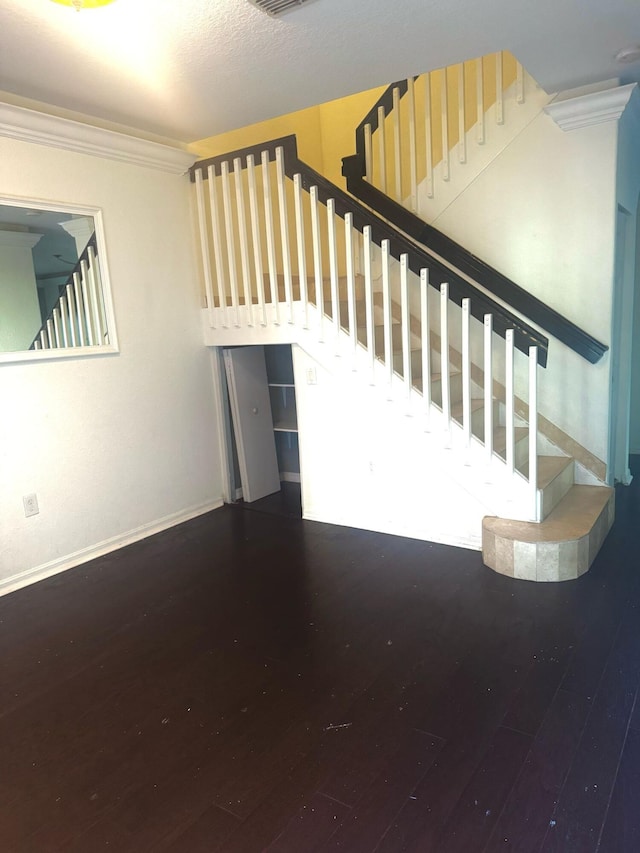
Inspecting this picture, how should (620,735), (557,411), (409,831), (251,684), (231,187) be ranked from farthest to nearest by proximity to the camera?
1. (231,187)
2. (557,411)
3. (251,684)
4. (620,735)
5. (409,831)

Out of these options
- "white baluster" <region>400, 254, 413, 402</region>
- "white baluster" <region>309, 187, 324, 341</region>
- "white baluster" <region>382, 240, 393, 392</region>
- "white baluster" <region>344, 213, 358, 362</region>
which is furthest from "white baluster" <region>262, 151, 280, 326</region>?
"white baluster" <region>400, 254, 413, 402</region>

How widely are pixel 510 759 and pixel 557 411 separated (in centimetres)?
250

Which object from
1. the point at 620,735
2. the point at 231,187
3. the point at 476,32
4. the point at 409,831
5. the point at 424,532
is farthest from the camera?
the point at 231,187

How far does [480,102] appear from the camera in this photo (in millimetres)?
3773

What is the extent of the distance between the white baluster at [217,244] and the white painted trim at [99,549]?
4.51 ft

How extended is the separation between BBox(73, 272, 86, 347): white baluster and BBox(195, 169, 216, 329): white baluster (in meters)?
0.98

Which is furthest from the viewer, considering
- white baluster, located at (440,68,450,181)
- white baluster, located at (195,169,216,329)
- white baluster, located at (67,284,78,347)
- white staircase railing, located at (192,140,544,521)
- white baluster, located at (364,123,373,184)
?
white baluster, located at (364,123,373,184)

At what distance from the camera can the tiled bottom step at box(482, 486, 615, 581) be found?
291 centimetres

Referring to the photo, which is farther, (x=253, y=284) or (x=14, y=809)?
(x=253, y=284)

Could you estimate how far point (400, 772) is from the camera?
1769 mm

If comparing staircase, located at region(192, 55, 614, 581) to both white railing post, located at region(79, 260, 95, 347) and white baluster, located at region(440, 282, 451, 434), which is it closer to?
white baluster, located at region(440, 282, 451, 434)

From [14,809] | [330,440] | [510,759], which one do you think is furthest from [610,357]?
[14,809]

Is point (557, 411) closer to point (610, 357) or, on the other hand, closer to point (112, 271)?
point (610, 357)

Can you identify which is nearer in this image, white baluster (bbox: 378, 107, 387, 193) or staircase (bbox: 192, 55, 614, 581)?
staircase (bbox: 192, 55, 614, 581)
